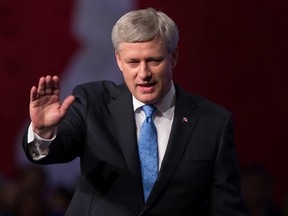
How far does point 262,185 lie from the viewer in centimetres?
410

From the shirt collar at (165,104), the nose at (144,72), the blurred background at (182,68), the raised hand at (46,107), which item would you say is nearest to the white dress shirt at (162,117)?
the shirt collar at (165,104)

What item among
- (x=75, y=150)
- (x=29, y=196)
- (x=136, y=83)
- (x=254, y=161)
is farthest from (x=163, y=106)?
(x=254, y=161)

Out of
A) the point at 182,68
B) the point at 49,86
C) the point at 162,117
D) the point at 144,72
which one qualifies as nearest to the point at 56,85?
the point at 49,86

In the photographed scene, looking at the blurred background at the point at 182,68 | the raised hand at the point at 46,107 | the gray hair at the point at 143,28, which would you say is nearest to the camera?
the raised hand at the point at 46,107

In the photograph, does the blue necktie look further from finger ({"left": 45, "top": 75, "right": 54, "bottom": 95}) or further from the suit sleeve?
finger ({"left": 45, "top": 75, "right": 54, "bottom": 95})

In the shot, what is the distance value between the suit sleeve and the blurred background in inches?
63.9

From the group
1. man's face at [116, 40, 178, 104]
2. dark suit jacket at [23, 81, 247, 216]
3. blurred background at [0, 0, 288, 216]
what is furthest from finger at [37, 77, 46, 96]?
blurred background at [0, 0, 288, 216]

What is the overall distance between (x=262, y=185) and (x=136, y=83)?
1884 millimetres

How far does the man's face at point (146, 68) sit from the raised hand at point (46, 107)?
0.70 ft

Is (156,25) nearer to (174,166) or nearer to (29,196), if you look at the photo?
(174,166)

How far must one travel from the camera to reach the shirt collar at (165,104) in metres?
2.48

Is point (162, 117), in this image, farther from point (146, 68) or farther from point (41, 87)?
point (41, 87)

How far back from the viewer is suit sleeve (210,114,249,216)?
2.41 metres

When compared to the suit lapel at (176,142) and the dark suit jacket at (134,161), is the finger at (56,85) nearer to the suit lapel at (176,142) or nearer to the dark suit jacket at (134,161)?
the dark suit jacket at (134,161)
